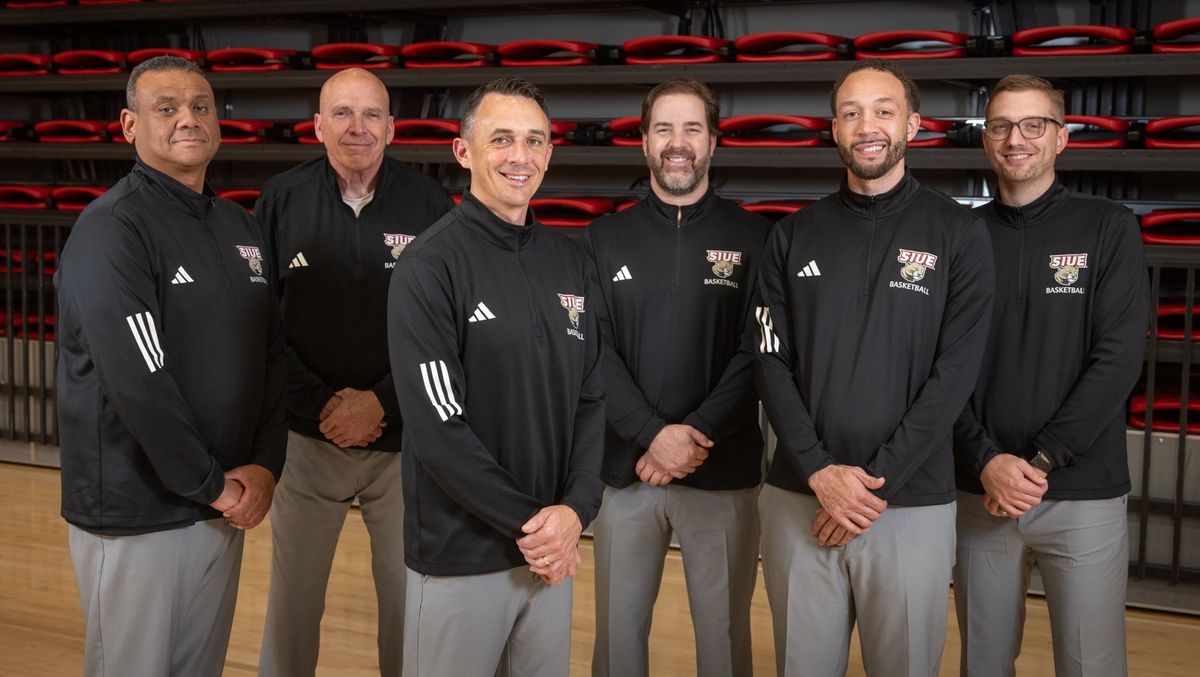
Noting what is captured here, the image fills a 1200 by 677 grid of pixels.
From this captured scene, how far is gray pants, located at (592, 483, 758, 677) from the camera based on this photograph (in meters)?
2.59

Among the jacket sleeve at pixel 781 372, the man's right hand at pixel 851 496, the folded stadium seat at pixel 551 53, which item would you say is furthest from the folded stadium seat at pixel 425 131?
the man's right hand at pixel 851 496

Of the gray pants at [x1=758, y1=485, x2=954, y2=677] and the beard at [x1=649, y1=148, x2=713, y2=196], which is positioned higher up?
the beard at [x1=649, y1=148, x2=713, y2=196]

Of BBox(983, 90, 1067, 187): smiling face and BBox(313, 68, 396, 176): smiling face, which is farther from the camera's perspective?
BBox(313, 68, 396, 176): smiling face

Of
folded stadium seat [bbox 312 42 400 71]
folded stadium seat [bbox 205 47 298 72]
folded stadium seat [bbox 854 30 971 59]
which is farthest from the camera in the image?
folded stadium seat [bbox 205 47 298 72]

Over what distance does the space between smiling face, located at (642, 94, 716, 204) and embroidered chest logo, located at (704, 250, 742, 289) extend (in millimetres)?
161

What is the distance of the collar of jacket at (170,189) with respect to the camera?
222 centimetres

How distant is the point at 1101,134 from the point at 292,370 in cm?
293

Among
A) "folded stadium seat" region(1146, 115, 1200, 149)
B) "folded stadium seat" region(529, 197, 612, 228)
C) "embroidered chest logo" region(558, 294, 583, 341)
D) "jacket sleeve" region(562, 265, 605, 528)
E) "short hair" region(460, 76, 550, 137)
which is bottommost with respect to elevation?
"jacket sleeve" region(562, 265, 605, 528)

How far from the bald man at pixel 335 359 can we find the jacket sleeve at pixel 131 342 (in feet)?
1.87

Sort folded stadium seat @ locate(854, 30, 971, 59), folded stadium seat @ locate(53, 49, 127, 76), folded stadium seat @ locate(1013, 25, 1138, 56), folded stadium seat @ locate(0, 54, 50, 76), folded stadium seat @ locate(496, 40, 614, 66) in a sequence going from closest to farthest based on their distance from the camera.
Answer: folded stadium seat @ locate(1013, 25, 1138, 56), folded stadium seat @ locate(854, 30, 971, 59), folded stadium seat @ locate(496, 40, 614, 66), folded stadium seat @ locate(53, 49, 127, 76), folded stadium seat @ locate(0, 54, 50, 76)

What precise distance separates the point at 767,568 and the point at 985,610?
0.50m

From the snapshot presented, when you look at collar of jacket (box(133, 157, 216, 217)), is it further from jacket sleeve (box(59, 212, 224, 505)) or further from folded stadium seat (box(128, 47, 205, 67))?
folded stadium seat (box(128, 47, 205, 67))

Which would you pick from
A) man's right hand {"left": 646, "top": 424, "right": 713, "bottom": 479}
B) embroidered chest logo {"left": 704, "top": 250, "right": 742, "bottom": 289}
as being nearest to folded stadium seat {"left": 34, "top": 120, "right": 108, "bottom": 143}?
embroidered chest logo {"left": 704, "top": 250, "right": 742, "bottom": 289}

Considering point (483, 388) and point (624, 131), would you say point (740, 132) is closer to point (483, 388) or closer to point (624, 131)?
point (624, 131)
